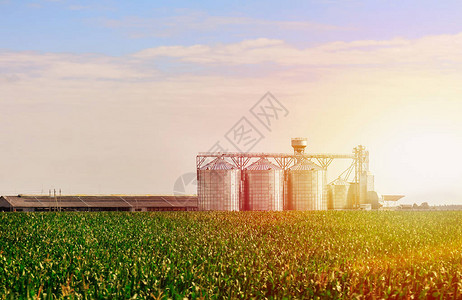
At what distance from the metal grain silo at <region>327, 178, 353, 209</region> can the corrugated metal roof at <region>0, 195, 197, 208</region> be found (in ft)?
85.3

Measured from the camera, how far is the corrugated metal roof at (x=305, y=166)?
102125 millimetres

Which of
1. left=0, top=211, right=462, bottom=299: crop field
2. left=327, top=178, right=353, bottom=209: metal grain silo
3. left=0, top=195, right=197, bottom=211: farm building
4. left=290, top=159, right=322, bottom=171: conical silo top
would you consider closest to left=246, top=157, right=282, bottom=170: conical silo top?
left=290, top=159, right=322, bottom=171: conical silo top

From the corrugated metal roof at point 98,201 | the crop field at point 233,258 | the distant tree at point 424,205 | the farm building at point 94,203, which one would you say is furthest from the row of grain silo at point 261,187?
the distant tree at point 424,205

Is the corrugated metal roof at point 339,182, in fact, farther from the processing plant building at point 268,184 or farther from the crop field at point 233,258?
the crop field at point 233,258

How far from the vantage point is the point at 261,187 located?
97750mm

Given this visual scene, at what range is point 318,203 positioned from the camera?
336 feet

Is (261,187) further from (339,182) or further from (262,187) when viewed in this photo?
(339,182)

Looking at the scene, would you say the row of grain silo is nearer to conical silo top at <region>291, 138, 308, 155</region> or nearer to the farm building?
conical silo top at <region>291, 138, 308, 155</region>

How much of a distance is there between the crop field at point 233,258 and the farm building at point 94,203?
4182cm

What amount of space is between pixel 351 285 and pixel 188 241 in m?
19.9

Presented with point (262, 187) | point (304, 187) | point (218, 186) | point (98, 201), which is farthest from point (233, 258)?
point (98, 201)

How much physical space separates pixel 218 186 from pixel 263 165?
27.5 feet

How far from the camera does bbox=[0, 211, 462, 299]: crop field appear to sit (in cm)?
2373

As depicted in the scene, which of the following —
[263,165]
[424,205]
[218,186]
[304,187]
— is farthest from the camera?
[424,205]
